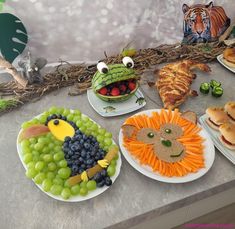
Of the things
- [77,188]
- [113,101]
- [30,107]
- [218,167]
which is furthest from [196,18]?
[77,188]

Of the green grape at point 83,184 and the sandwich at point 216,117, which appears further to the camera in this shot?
the sandwich at point 216,117

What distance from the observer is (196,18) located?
1.31 metres

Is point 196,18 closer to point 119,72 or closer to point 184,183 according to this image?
point 119,72

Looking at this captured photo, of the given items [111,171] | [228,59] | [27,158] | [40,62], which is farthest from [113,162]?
[228,59]

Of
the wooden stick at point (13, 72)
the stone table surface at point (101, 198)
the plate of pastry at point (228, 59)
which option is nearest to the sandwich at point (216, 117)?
the stone table surface at point (101, 198)

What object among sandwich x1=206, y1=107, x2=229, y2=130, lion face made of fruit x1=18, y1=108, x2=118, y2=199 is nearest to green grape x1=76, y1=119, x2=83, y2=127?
→ lion face made of fruit x1=18, y1=108, x2=118, y2=199

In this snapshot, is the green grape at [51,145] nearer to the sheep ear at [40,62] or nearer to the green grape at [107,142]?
the green grape at [107,142]

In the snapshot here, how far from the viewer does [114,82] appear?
41.7 inches

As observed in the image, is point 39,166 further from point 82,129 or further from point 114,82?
point 114,82

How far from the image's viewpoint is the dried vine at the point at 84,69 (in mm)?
1099

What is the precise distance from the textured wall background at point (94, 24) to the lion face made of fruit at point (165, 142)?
0.39 m

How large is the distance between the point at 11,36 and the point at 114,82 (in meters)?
0.39

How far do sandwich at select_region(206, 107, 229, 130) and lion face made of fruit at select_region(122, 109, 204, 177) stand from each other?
0.07m

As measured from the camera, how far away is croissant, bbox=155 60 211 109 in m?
1.08
